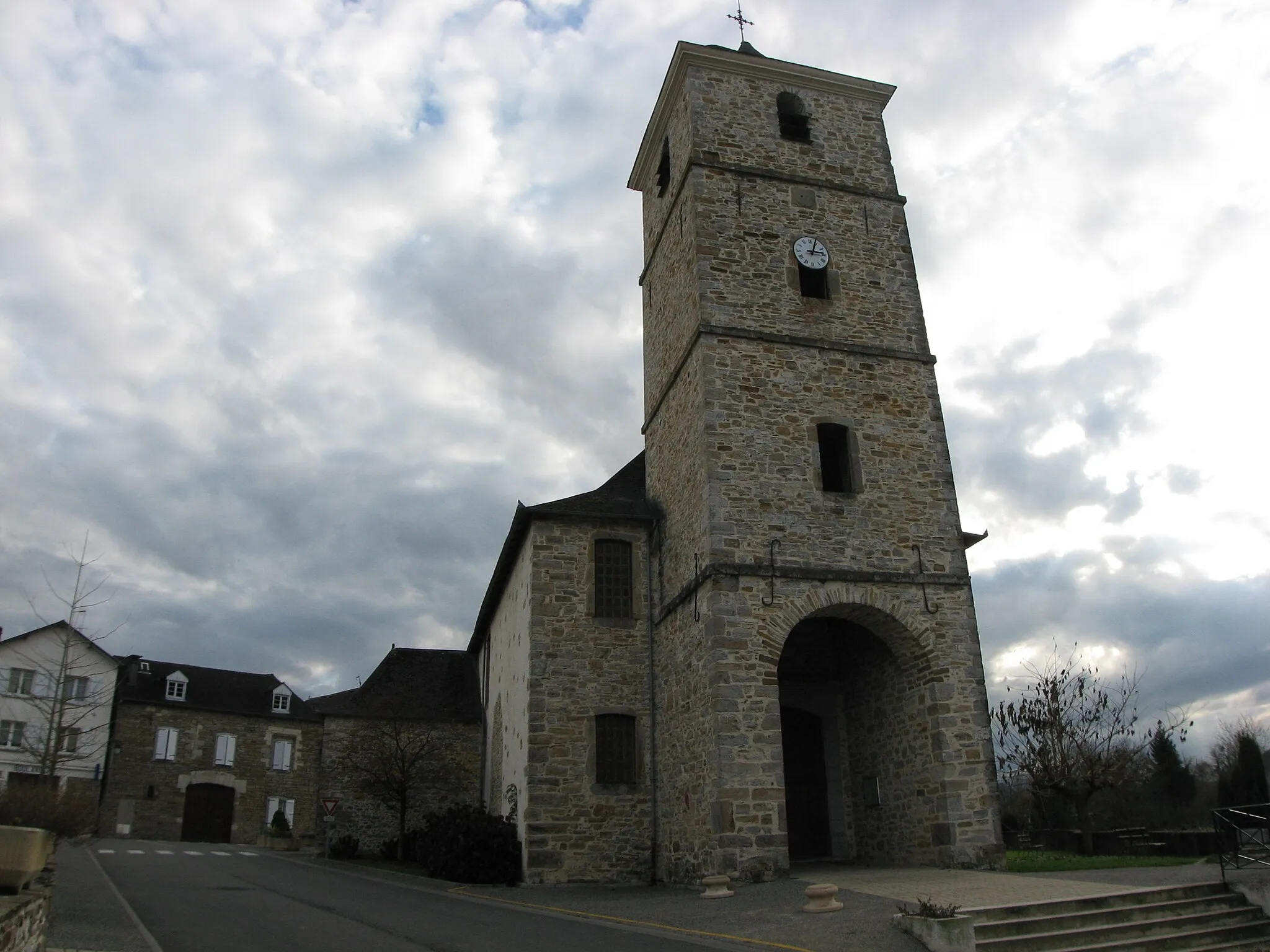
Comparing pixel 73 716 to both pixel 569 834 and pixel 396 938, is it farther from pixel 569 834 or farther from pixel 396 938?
pixel 396 938

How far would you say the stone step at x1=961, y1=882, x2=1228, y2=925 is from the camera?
9.00 metres

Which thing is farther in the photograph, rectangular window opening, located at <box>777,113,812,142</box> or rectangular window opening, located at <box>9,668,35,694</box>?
rectangular window opening, located at <box>9,668,35,694</box>

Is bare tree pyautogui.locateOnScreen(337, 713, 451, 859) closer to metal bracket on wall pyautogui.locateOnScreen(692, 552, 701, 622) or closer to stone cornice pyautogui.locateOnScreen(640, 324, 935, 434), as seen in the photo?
metal bracket on wall pyautogui.locateOnScreen(692, 552, 701, 622)

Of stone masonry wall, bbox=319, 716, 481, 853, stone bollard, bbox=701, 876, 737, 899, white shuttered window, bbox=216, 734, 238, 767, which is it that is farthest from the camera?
white shuttered window, bbox=216, 734, 238, 767

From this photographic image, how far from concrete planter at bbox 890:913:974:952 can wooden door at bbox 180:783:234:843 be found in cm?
3322

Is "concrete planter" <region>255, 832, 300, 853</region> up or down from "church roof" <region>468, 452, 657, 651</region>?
down

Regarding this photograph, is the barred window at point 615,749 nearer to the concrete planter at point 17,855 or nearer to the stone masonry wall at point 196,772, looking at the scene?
the concrete planter at point 17,855

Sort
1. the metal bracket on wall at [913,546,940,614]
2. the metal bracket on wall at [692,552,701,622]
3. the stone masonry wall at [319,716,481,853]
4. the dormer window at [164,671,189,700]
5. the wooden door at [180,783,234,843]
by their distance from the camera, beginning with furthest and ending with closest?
the dormer window at [164,671,189,700] → the wooden door at [180,783,234,843] → the stone masonry wall at [319,716,481,853] → the metal bracket on wall at [913,546,940,614] → the metal bracket on wall at [692,552,701,622]

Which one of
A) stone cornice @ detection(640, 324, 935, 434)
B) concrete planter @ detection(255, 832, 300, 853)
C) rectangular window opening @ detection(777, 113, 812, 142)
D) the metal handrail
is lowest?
concrete planter @ detection(255, 832, 300, 853)

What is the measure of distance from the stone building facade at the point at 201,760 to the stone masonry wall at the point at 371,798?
964 centimetres

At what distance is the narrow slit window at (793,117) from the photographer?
63.2 feet

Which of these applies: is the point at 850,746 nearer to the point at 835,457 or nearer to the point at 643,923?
the point at 835,457

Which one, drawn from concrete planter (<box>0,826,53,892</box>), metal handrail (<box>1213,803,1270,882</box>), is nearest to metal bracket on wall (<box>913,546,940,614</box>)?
metal handrail (<box>1213,803,1270,882</box>)

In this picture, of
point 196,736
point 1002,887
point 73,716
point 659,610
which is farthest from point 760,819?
point 73,716
